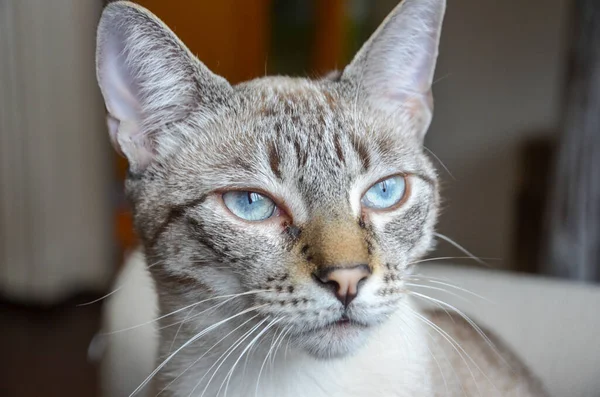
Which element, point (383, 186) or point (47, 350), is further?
point (47, 350)

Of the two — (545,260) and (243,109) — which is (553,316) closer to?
(243,109)

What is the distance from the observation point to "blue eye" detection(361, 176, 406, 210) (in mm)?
1055

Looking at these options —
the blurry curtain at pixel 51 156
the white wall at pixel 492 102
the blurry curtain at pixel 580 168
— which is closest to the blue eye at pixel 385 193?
the white wall at pixel 492 102

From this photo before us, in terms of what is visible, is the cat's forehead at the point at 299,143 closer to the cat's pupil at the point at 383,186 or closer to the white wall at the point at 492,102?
the cat's pupil at the point at 383,186

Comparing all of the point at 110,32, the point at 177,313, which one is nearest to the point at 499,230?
the point at 177,313

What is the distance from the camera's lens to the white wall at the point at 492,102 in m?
1.97

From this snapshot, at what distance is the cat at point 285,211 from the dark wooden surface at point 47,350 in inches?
82.5

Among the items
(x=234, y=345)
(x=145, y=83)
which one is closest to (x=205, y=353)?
(x=234, y=345)

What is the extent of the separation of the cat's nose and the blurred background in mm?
884

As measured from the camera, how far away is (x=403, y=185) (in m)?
1.11

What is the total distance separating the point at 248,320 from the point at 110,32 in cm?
53

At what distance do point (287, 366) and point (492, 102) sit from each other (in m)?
1.92

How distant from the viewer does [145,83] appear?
3.65 feet

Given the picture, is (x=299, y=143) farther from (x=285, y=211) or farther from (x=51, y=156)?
(x=51, y=156)
